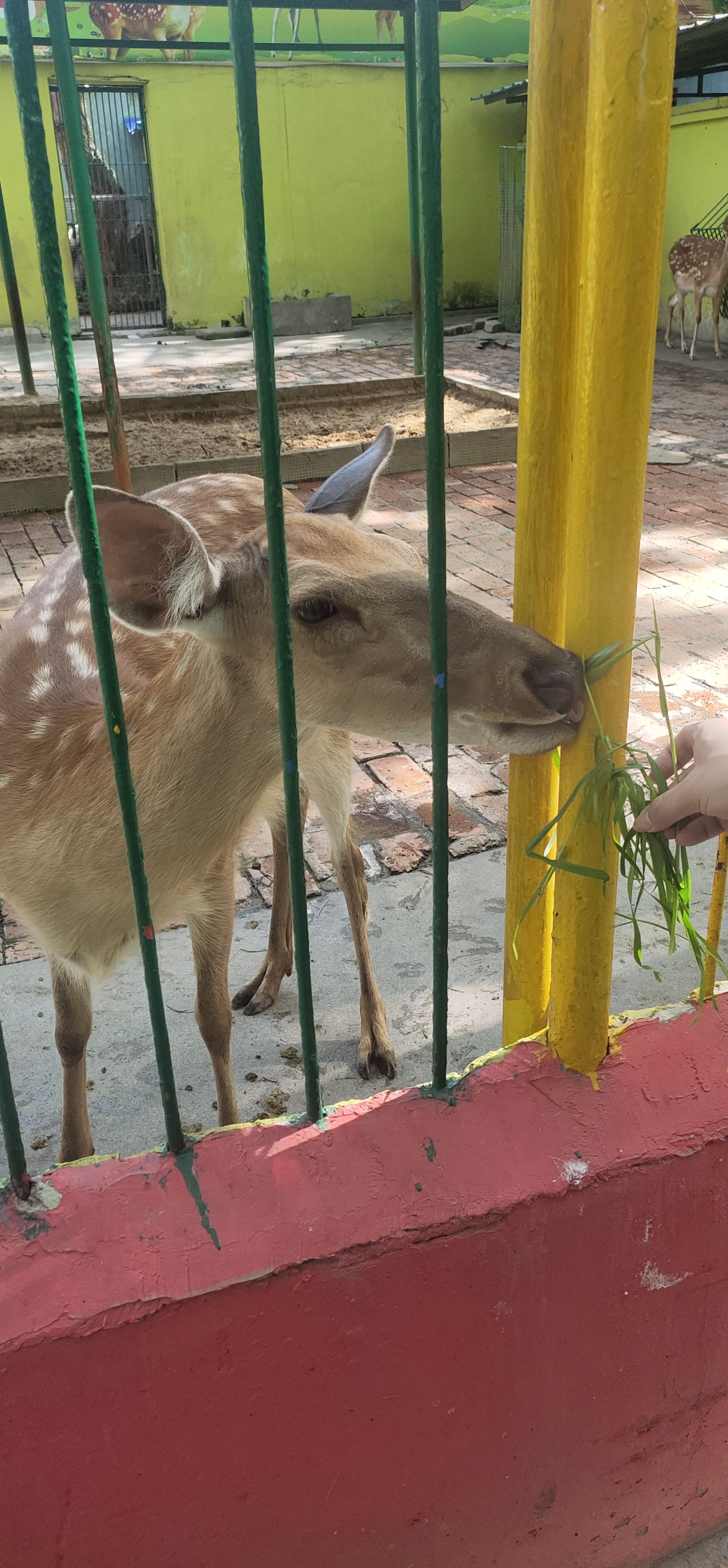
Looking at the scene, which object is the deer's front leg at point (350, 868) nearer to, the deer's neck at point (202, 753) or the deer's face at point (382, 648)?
the deer's neck at point (202, 753)

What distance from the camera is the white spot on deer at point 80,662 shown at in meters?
2.51

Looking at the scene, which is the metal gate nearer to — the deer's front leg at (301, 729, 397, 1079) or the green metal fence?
the deer's front leg at (301, 729, 397, 1079)

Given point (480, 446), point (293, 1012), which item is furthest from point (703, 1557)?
point (480, 446)

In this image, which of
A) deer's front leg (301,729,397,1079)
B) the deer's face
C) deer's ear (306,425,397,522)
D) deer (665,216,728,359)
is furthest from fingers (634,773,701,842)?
deer (665,216,728,359)

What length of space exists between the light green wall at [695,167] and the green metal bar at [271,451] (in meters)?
14.2

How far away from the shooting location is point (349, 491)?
7.64 ft

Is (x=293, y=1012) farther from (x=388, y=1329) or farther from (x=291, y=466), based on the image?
(x=291, y=466)

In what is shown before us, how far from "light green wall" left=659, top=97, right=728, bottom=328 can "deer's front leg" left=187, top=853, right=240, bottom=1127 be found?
13568 millimetres

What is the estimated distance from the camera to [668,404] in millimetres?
10133

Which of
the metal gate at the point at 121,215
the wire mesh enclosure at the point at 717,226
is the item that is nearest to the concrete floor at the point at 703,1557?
the wire mesh enclosure at the point at 717,226

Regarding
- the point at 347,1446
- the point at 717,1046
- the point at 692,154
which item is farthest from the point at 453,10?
the point at 692,154

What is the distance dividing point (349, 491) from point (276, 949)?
1.18 metres

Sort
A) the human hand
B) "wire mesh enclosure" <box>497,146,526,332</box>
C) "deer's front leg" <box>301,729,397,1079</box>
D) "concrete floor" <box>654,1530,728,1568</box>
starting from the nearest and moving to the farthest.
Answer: the human hand < "concrete floor" <box>654,1530,728,1568</box> < "deer's front leg" <box>301,729,397,1079</box> < "wire mesh enclosure" <box>497,146,526,332</box>

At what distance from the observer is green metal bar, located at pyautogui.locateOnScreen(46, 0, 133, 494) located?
2.79 metres
